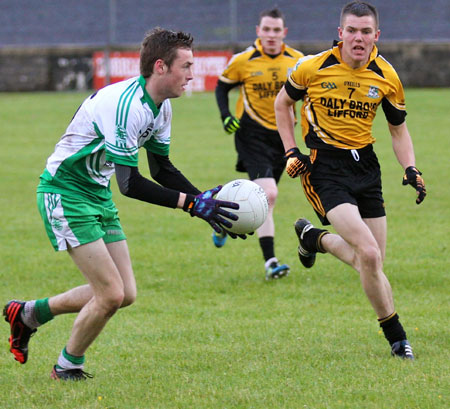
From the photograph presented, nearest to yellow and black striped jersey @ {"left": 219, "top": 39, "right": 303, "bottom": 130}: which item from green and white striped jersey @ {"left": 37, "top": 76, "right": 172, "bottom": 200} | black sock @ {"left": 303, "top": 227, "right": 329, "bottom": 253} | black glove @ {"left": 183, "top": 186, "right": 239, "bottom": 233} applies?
black sock @ {"left": 303, "top": 227, "right": 329, "bottom": 253}

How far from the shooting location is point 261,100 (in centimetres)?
940

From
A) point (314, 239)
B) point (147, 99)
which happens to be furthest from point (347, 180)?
point (147, 99)

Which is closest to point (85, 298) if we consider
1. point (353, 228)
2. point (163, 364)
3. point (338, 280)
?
point (163, 364)

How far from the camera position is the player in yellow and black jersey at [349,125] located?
5.96 m

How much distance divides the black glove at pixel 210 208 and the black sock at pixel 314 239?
1.80 meters

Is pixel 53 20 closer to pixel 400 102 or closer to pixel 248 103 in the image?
pixel 248 103

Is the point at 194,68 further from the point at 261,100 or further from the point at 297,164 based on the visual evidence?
the point at 297,164

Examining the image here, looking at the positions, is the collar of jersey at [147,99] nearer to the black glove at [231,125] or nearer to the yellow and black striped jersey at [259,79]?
the black glove at [231,125]

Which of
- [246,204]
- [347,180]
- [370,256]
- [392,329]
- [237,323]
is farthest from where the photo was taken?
[237,323]

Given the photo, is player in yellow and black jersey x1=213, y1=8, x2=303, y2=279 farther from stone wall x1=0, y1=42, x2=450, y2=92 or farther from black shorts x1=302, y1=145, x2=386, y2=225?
stone wall x1=0, y1=42, x2=450, y2=92

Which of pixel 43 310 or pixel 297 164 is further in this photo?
pixel 297 164

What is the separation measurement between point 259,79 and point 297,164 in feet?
11.3

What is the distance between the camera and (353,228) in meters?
5.73

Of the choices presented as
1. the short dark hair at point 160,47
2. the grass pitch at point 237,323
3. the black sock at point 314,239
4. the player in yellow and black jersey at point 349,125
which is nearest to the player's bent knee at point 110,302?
the grass pitch at point 237,323
